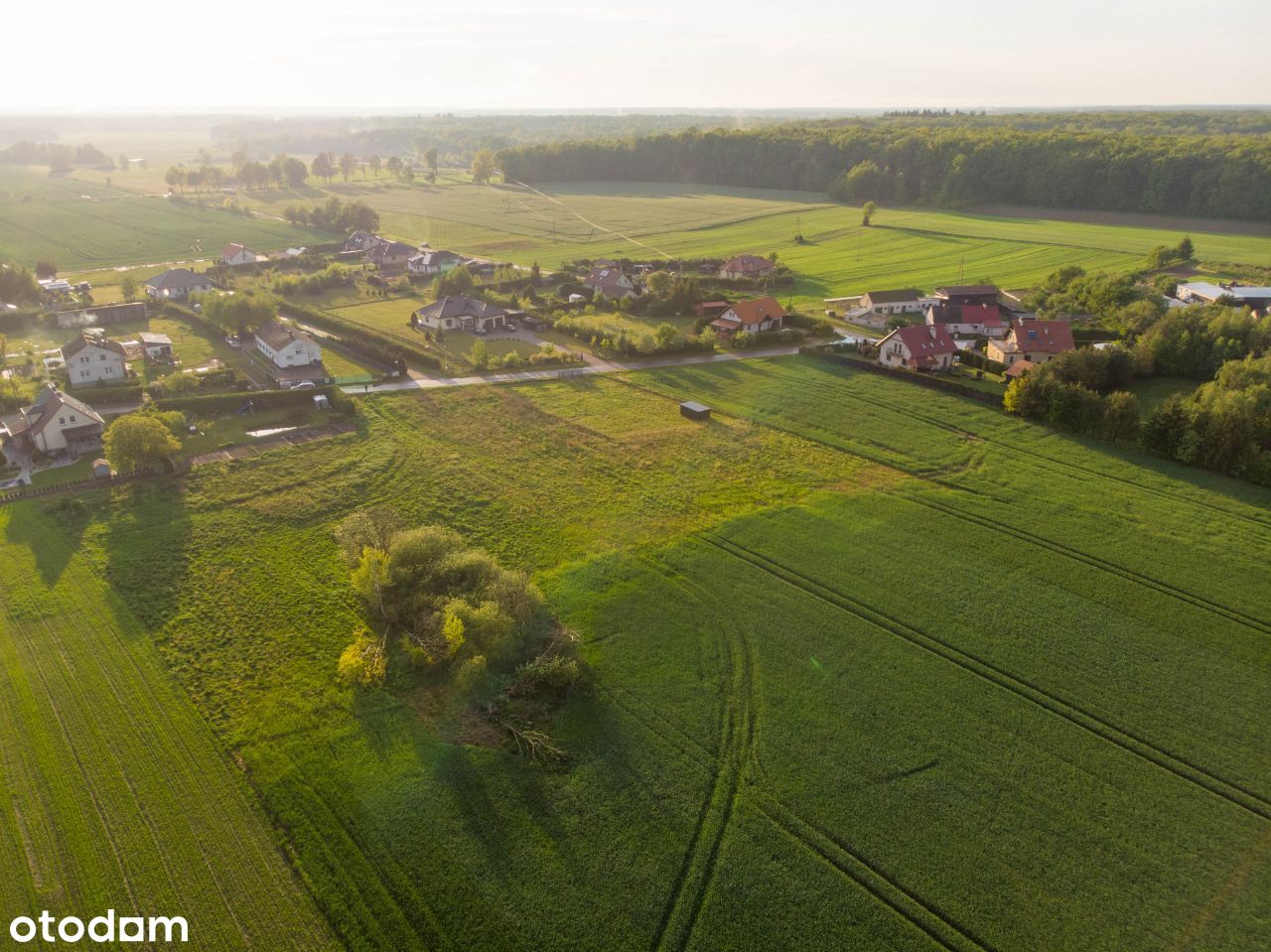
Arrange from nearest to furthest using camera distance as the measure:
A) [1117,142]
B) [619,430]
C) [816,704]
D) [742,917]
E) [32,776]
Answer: [742,917] < [32,776] < [816,704] < [619,430] < [1117,142]

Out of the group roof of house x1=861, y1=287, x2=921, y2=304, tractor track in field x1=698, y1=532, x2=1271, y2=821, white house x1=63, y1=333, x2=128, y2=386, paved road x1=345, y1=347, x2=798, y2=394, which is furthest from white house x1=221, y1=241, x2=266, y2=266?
tractor track in field x1=698, y1=532, x2=1271, y2=821

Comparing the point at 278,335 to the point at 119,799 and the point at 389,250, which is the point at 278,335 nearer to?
the point at 389,250

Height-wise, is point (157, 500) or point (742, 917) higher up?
point (157, 500)

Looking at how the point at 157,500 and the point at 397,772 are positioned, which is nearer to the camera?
the point at 397,772

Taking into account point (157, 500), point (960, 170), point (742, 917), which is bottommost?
point (742, 917)

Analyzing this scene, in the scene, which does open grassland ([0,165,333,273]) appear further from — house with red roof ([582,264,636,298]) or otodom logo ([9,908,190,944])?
otodom logo ([9,908,190,944])

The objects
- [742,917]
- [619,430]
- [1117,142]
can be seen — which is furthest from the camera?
[1117,142]

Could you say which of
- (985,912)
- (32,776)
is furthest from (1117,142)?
(32,776)

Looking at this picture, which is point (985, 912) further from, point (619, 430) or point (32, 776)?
point (619, 430)
